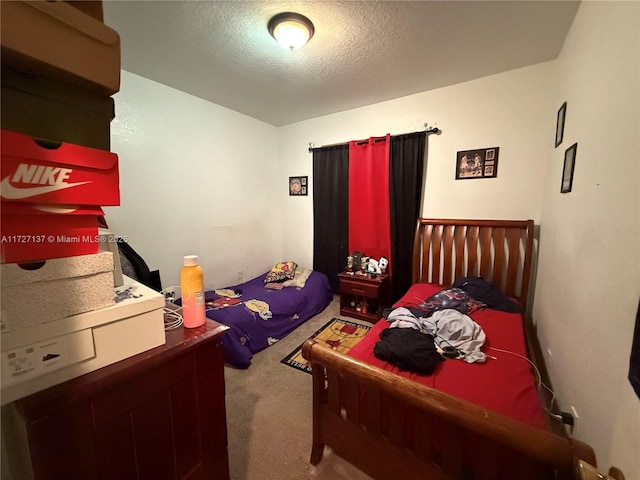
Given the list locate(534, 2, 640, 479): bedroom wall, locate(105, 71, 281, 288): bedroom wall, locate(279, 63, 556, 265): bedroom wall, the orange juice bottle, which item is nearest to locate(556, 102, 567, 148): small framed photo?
locate(534, 2, 640, 479): bedroom wall

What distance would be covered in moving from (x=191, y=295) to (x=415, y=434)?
1.01 meters

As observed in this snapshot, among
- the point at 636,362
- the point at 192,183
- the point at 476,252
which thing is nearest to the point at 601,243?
the point at 636,362

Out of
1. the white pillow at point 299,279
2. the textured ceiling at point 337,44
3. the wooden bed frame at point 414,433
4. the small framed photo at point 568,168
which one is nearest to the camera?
the wooden bed frame at point 414,433

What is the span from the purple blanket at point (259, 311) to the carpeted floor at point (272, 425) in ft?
0.50

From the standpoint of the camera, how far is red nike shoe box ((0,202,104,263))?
56 centimetres

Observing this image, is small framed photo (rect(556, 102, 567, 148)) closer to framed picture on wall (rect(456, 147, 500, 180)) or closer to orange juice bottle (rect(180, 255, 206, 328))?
framed picture on wall (rect(456, 147, 500, 180))

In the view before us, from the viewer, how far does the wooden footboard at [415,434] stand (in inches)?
28.4

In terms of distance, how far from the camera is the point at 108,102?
0.72m

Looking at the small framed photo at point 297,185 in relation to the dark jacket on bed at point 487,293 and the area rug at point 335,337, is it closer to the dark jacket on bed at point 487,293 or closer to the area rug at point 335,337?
the area rug at point 335,337

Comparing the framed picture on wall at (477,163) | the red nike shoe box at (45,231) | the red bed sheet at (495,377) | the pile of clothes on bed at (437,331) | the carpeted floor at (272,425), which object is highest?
the framed picture on wall at (477,163)

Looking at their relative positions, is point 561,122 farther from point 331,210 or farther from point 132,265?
point 132,265

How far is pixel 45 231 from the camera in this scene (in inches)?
23.9

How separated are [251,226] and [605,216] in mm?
3242

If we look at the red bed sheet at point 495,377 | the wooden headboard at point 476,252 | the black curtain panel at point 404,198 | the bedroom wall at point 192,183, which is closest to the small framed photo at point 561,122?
→ the wooden headboard at point 476,252
